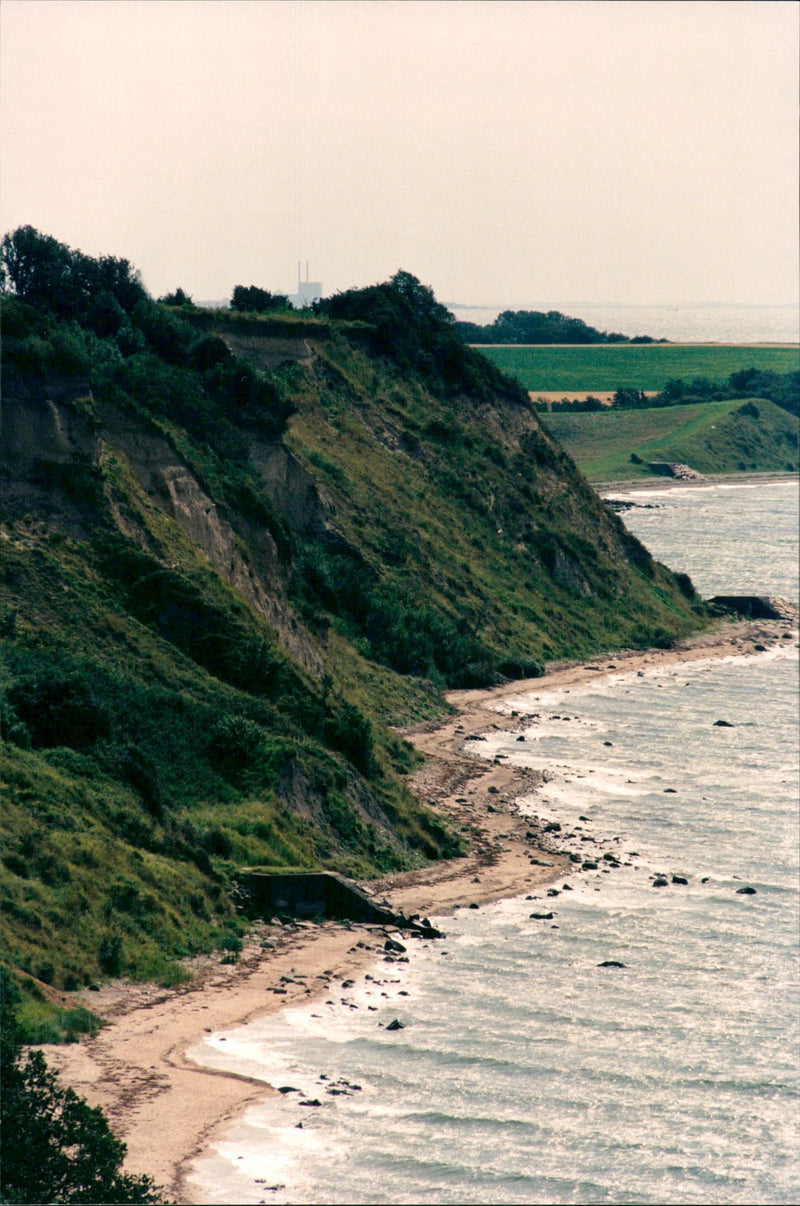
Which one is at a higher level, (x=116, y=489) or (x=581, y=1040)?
(x=116, y=489)

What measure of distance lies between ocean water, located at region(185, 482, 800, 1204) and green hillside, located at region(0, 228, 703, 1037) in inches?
183

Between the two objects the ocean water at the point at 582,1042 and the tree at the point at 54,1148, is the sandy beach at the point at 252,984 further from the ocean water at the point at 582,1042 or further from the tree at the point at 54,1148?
the tree at the point at 54,1148

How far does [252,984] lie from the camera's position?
36.1 metres

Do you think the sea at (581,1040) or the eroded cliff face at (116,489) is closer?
the sea at (581,1040)

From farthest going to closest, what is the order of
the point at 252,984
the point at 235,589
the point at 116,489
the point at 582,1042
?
the point at 235,589
the point at 116,489
the point at 252,984
the point at 582,1042

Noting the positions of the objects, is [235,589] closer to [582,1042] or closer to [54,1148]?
[582,1042]

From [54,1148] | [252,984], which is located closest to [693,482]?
[252,984]

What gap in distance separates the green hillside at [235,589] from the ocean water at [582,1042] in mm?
4638

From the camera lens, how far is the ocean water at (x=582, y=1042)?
27.2 m

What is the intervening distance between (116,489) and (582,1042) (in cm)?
2780

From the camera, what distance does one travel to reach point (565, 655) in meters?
86.1

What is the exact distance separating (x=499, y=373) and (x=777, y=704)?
3825cm

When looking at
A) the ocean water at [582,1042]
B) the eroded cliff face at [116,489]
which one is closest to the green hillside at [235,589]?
the eroded cliff face at [116,489]

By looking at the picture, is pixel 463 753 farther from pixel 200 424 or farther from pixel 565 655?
pixel 565 655
